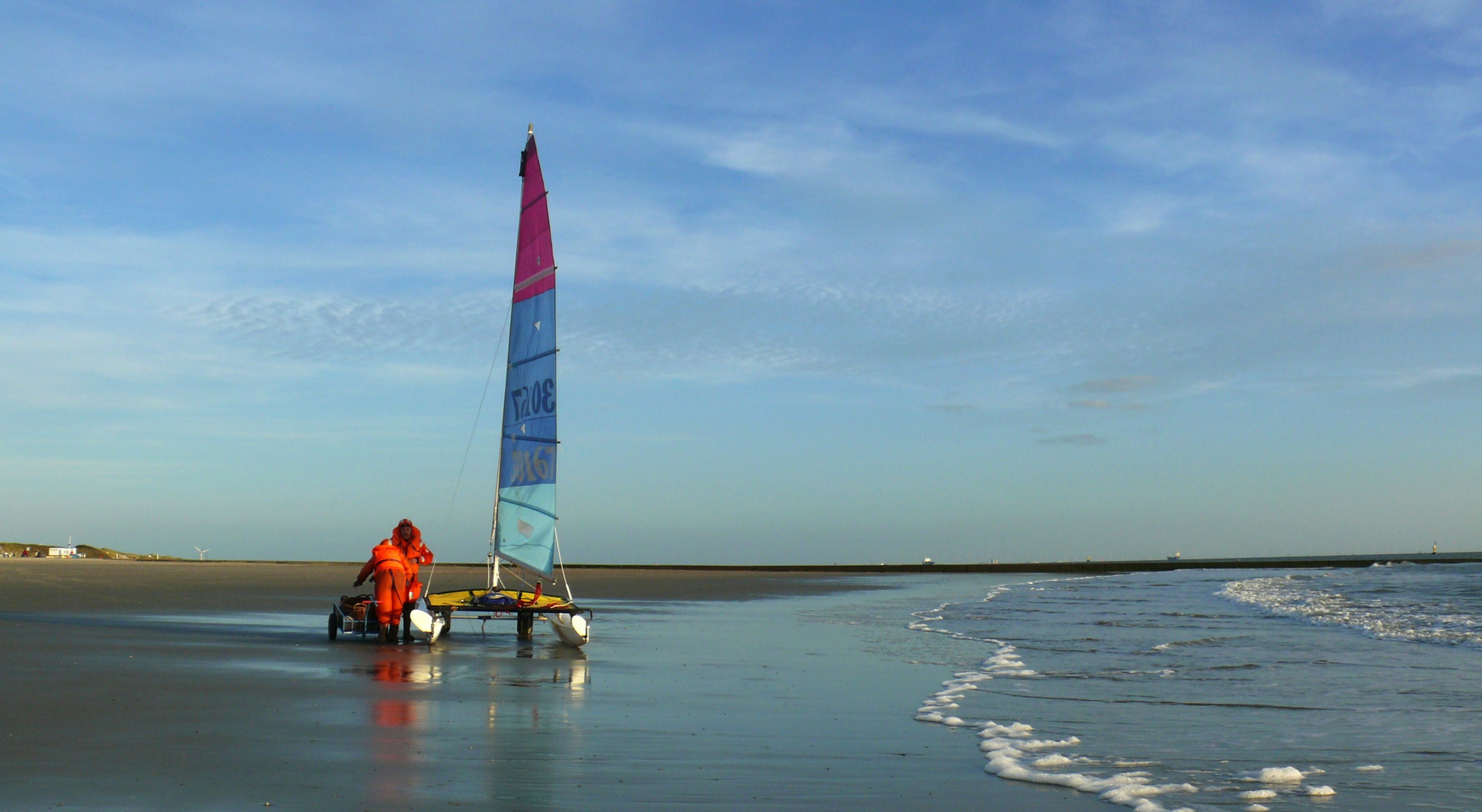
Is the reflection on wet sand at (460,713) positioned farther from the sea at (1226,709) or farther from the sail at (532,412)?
the sail at (532,412)

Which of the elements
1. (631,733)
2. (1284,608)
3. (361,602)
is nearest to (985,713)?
(631,733)

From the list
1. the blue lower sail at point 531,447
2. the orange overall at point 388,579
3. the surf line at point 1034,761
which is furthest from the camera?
the blue lower sail at point 531,447

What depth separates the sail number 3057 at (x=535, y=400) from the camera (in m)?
20.4

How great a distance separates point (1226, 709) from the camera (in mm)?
11906

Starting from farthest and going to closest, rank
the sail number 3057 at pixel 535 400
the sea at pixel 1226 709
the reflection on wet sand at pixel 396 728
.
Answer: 1. the sail number 3057 at pixel 535 400
2. the sea at pixel 1226 709
3. the reflection on wet sand at pixel 396 728

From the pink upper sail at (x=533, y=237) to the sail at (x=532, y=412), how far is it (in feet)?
0.04

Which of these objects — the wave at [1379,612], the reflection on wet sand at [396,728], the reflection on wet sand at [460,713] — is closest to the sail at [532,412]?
the reflection on wet sand at [460,713]

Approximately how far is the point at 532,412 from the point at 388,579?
3.84 metres

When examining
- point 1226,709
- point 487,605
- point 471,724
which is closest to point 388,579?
point 487,605

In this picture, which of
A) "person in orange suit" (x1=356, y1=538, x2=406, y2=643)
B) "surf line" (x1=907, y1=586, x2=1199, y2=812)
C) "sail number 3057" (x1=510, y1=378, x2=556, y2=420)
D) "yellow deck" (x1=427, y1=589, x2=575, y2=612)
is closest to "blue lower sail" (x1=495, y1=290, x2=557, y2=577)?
"sail number 3057" (x1=510, y1=378, x2=556, y2=420)

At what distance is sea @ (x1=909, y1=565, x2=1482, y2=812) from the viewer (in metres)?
8.06

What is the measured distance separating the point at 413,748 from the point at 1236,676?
34.5 feet

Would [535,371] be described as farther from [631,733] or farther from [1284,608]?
[1284,608]

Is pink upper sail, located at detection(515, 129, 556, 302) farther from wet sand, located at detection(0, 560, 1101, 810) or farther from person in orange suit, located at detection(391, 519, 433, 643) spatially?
wet sand, located at detection(0, 560, 1101, 810)
